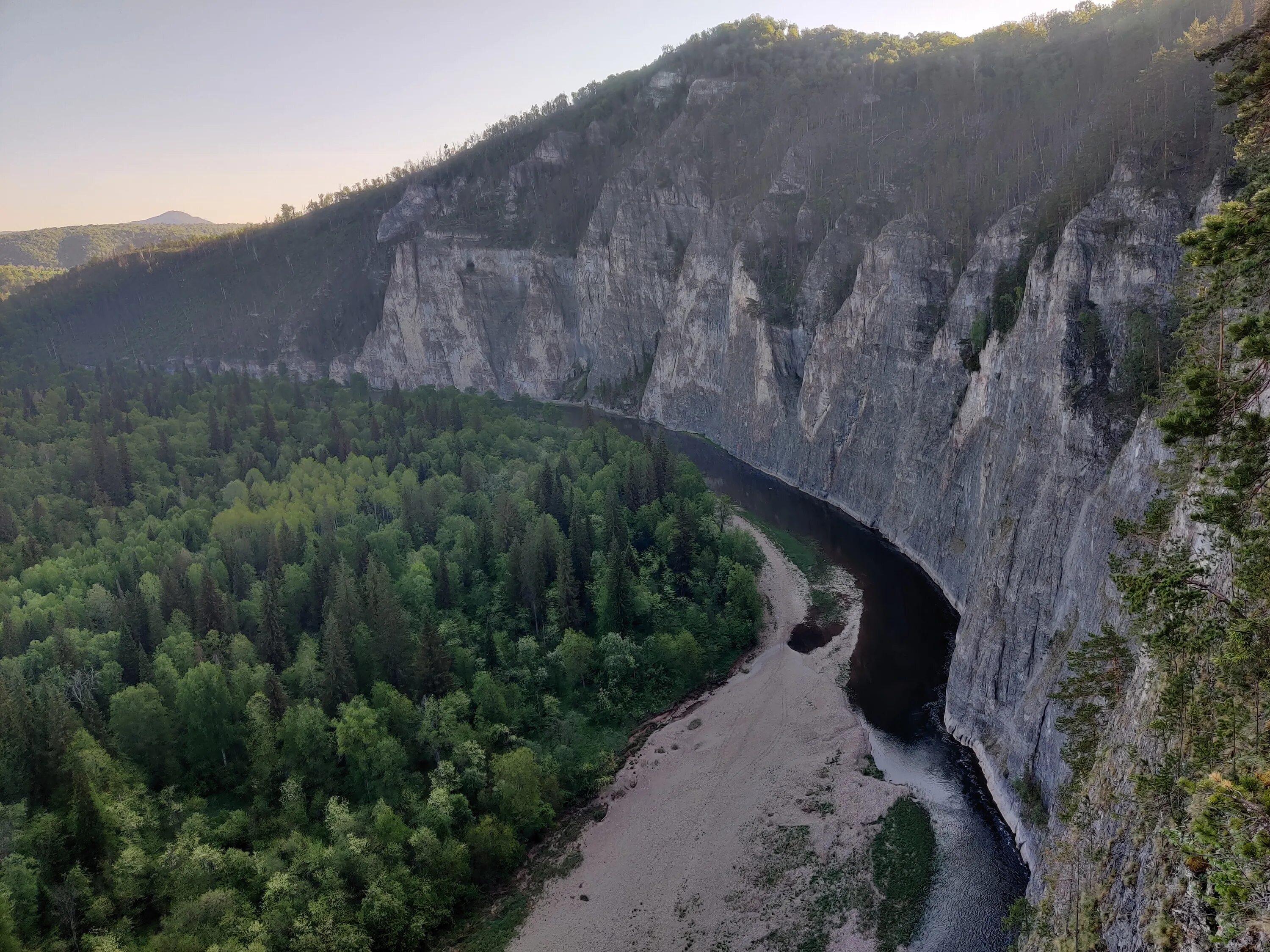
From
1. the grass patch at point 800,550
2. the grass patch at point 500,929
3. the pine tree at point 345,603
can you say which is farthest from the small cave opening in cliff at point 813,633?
the pine tree at point 345,603

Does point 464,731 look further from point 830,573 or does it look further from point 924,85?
point 924,85

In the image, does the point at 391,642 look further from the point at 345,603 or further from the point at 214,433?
the point at 214,433

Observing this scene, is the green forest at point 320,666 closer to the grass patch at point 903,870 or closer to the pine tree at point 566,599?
the pine tree at point 566,599

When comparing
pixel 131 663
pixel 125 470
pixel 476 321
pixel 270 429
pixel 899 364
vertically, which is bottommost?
pixel 131 663

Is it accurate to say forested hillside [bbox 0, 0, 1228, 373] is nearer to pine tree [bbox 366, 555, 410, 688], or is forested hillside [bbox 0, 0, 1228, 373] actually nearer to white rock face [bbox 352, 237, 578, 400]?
white rock face [bbox 352, 237, 578, 400]

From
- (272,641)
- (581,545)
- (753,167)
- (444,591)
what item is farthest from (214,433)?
(753,167)

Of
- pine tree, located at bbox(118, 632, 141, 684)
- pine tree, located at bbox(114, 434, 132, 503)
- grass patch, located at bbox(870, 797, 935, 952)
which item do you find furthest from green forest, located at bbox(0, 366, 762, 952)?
grass patch, located at bbox(870, 797, 935, 952)

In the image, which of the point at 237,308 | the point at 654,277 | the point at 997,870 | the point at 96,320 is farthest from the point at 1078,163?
the point at 96,320
